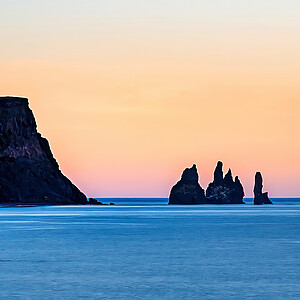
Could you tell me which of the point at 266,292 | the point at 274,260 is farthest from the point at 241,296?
the point at 274,260

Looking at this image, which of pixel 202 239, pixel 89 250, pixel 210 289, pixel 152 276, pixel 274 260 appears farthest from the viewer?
pixel 202 239

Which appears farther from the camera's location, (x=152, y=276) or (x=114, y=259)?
(x=114, y=259)

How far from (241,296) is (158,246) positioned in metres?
29.3

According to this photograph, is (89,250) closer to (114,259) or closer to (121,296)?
(114,259)

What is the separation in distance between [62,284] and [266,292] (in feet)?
30.4

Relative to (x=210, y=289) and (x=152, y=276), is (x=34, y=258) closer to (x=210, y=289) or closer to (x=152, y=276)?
(x=152, y=276)

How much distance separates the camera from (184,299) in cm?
3006

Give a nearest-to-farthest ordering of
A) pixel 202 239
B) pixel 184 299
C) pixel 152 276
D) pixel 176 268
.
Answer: pixel 184 299 < pixel 152 276 < pixel 176 268 < pixel 202 239

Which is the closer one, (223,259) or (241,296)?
(241,296)

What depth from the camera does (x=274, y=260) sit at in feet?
151

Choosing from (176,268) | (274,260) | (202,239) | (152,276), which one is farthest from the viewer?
(202,239)

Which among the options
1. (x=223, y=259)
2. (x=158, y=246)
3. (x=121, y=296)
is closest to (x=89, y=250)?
(x=158, y=246)

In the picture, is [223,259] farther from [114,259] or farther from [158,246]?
[158,246]

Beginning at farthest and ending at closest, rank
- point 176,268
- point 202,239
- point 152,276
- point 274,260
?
point 202,239 → point 274,260 → point 176,268 → point 152,276
